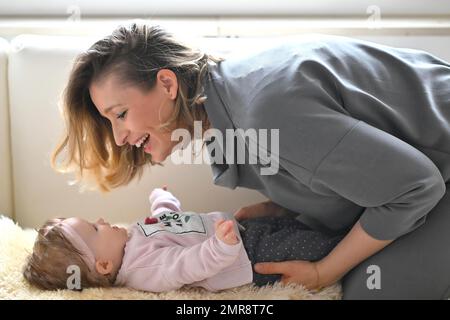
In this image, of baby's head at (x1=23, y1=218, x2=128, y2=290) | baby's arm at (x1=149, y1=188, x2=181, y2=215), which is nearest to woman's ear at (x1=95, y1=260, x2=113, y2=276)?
baby's head at (x1=23, y1=218, x2=128, y2=290)

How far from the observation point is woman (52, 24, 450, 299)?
101cm

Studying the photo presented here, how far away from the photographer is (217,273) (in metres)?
1.17

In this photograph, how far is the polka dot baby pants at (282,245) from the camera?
119 centimetres

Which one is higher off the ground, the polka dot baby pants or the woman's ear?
the polka dot baby pants

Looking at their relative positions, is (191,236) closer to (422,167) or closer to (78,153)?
(78,153)

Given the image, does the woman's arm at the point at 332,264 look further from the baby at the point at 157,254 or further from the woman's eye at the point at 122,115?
the woman's eye at the point at 122,115

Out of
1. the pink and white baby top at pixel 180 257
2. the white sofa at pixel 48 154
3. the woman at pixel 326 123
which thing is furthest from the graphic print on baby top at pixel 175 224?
the white sofa at pixel 48 154

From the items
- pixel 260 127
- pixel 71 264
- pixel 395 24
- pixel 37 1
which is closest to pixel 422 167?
pixel 260 127

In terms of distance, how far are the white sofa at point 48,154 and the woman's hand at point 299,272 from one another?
342 millimetres

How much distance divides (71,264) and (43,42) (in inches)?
24.2

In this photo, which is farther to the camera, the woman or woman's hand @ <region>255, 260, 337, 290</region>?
woman's hand @ <region>255, 260, 337, 290</region>

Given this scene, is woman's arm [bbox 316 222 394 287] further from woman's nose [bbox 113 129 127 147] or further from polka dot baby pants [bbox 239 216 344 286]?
woman's nose [bbox 113 129 127 147]

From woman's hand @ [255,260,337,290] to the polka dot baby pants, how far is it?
17 mm

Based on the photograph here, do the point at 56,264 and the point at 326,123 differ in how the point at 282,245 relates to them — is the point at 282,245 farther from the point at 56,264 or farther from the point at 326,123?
the point at 56,264
